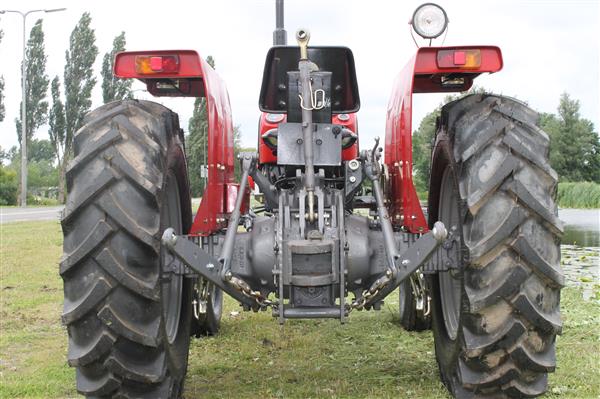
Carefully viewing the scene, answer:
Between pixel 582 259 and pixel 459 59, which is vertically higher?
pixel 459 59

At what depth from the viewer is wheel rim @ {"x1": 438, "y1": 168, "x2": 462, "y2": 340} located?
403 cm

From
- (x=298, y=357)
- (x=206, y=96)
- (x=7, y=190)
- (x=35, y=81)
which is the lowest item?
(x=7, y=190)

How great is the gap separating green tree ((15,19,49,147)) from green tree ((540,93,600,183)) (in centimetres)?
3915

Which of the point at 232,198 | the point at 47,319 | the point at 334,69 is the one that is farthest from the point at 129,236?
the point at 47,319

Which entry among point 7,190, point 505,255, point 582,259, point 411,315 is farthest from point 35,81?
point 505,255

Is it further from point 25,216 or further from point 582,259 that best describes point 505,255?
point 25,216

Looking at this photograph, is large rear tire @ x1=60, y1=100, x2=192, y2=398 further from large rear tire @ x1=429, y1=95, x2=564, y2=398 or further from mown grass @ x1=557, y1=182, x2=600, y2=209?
mown grass @ x1=557, y1=182, x2=600, y2=209

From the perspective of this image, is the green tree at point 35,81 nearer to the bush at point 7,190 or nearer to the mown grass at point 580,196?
the bush at point 7,190

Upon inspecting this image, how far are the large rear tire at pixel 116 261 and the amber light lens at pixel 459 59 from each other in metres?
1.67

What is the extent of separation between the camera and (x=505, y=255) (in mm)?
3182

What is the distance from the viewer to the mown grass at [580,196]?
97.0ft

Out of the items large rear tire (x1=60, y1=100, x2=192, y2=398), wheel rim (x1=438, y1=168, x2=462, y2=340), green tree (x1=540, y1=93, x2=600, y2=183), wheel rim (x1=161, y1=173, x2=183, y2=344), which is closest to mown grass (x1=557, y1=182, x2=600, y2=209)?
green tree (x1=540, y1=93, x2=600, y2=183)

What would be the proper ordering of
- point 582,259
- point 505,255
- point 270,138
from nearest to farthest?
point 505,255 → point 270,138 → point 582,259

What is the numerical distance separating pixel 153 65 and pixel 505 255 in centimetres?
219
